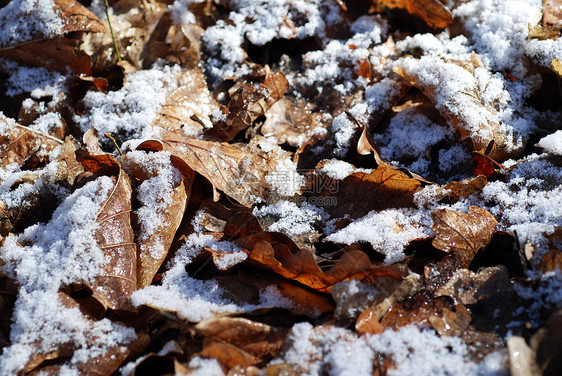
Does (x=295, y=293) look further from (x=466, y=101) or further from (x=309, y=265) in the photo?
(x=466, y=101)

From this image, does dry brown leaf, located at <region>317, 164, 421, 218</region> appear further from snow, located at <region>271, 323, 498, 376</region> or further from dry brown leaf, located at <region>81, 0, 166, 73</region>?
dry brown leaf, located at <region>81, 0, 166, 73</region>

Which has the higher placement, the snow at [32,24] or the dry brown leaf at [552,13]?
the dry brown leaf at [552,13]

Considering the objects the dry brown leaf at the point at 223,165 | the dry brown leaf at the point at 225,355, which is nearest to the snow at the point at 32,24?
the dry brown leaf at the point at 223,165

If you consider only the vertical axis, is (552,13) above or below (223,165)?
above

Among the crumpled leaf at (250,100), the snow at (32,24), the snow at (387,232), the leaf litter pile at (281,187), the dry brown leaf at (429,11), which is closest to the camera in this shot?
the leaf litter pile at (281,187)

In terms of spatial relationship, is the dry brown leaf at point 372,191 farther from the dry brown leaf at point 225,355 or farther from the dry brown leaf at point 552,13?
the dry brown leaf at point 552,13

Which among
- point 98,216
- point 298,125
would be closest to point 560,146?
point 298,125

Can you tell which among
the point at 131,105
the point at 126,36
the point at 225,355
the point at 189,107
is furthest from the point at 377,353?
the point at 126,36
